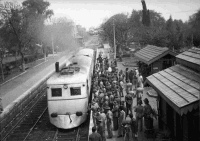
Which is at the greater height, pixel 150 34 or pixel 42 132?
pixel 150 34

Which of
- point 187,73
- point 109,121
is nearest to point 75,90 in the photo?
point 109,121

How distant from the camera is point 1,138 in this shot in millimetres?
13234

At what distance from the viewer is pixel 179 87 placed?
27.1ft

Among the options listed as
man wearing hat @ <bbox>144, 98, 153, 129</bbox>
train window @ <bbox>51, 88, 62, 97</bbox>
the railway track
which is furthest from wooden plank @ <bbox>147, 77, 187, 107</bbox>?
train window @ <bbox>51, 88, 62, 97</bbox>

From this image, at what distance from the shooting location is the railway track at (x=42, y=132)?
40.9 feet

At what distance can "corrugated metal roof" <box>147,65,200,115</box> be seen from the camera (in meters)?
6.78

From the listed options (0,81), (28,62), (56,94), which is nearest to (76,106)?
(56,94)

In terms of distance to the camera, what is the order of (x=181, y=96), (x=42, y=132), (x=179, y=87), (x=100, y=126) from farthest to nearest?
(x=42, y=132) < (x=100, y=126) < (x=179, y=87) < (x=181, y=96)

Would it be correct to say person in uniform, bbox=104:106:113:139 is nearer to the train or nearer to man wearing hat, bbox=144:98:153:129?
man wearing hat, bbox=144:98:153:129

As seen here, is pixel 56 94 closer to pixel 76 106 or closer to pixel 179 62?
pixel 76 106

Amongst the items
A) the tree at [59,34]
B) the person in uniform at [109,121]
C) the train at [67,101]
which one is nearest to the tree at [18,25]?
the tree at [59,34]

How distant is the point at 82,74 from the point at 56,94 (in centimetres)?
192

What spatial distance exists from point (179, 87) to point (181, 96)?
91 centimetres

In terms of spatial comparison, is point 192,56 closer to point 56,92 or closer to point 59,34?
point 56,92
